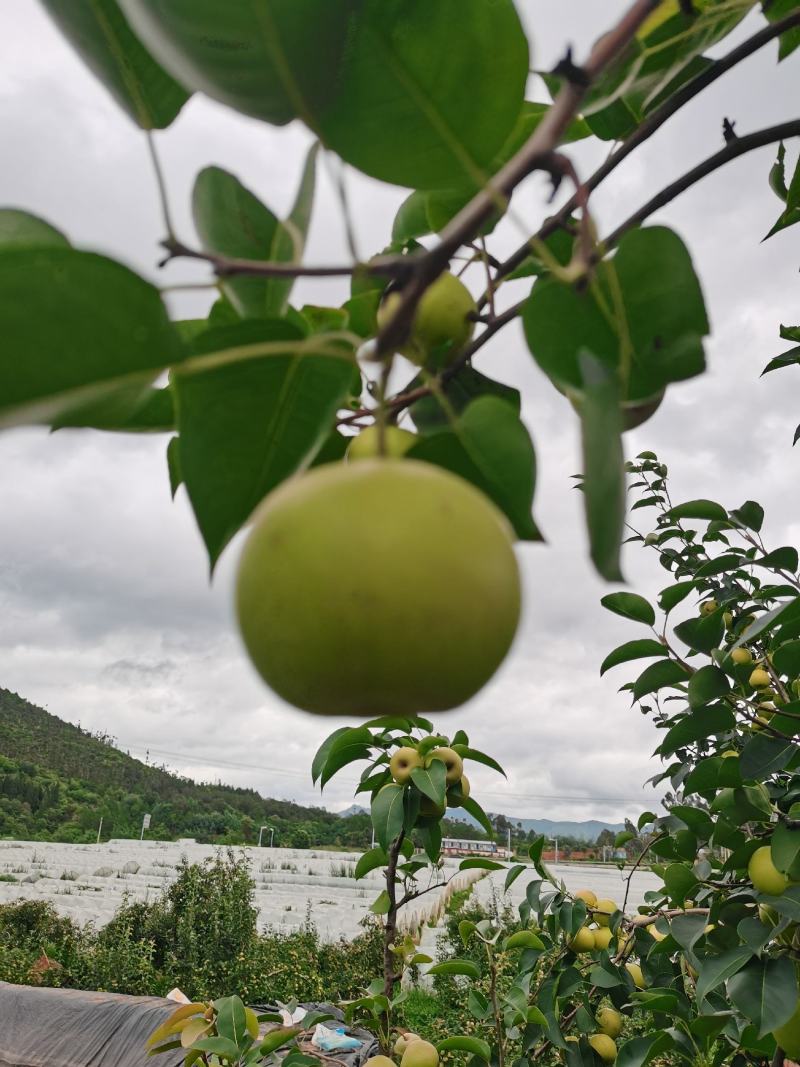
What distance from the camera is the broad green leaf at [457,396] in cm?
49

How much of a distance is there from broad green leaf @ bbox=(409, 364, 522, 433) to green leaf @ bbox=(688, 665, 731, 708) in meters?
0.86

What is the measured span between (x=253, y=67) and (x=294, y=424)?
0.17 m

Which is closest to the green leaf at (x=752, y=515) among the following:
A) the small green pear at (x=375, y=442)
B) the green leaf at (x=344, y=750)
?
the green leaf at (x=344, y=750)

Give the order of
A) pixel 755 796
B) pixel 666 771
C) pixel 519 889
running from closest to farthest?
1. pixel 755 796
2. pixel 666 771
3. pixel 519 889

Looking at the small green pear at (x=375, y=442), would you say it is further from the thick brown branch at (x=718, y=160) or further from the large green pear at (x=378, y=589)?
the thick brown branch at (x=718, y=160)

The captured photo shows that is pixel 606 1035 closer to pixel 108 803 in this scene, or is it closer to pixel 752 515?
pixel 752 515

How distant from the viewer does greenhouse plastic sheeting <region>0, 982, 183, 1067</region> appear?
6.40 meters

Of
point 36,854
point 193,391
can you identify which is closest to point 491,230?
point 193,391

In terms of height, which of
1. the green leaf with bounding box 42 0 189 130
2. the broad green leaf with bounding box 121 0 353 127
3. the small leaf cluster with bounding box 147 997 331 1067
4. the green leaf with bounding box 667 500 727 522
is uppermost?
the green leaf with bounding box 667 500 727 522

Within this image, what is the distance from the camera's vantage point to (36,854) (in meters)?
16.1

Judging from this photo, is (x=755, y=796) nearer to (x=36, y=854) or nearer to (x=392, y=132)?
(x=392, y=132)

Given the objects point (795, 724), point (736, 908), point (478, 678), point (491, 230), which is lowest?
point (736, 908)

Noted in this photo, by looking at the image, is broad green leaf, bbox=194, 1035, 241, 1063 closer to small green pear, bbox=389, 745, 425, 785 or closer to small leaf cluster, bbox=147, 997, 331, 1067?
small leaf cluster, bbox=147, 997, 331, 1067

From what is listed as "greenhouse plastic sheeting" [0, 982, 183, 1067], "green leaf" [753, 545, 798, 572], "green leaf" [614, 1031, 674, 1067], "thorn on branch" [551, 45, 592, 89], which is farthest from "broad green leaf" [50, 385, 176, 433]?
"greenhouse plastic sheeting" [0, 982, 183, 1067]
